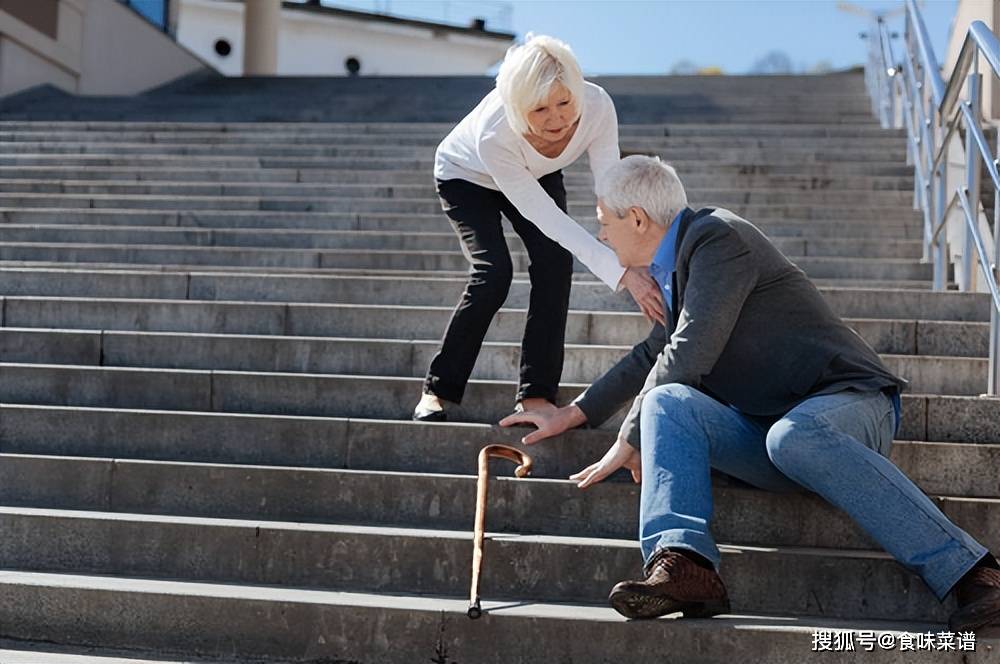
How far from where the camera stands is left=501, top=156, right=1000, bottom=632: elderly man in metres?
2.95

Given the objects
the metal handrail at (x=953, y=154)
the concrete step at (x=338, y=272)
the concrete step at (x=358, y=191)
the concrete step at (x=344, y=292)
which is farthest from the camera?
the concrete step at (x=358, y=191)

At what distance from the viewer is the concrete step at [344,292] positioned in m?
5.03

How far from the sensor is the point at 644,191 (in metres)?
3.29

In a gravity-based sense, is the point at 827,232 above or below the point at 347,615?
above

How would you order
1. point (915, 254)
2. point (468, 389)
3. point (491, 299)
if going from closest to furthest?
point (491, 299), point (468, 389), point (915, 254)

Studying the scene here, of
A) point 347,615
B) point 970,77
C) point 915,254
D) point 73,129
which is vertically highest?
point 73,129

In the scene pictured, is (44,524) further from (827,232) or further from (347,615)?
(827,232)

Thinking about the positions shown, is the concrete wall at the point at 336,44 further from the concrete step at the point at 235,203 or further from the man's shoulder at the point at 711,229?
the man's shoulder at the point at 711,229

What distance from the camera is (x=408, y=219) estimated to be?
7129 millimetres

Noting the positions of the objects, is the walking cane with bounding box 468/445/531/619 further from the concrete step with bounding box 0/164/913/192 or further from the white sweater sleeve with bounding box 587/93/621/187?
the concrete step with bounding box 0/164/913/192

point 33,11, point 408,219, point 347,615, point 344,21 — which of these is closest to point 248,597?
point 347,615

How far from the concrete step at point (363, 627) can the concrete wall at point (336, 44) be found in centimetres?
2382

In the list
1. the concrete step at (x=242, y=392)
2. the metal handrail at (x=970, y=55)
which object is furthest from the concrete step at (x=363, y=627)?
the metal handrail at (x=970, y=55)

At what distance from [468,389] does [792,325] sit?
1.41 m
